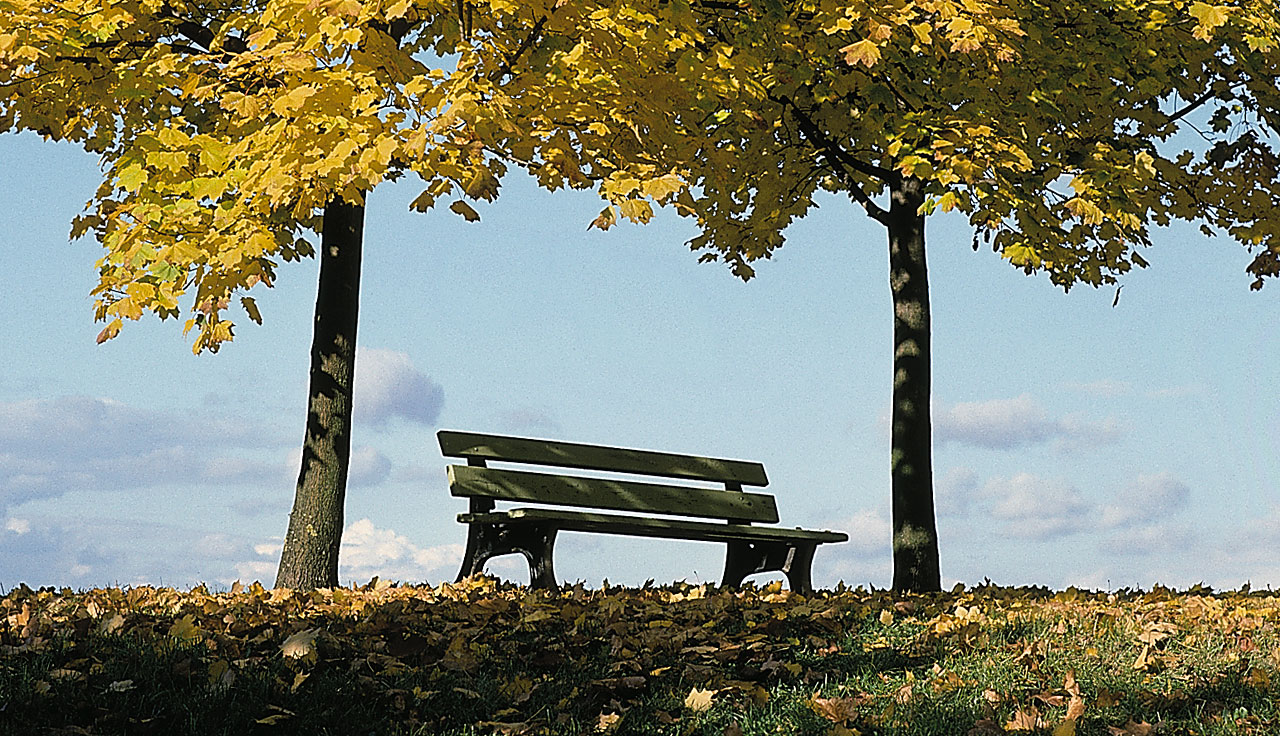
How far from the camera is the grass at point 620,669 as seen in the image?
4539mm

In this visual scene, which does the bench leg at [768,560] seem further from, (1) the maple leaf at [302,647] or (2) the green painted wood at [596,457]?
(1) the maple leaf at [302,647]

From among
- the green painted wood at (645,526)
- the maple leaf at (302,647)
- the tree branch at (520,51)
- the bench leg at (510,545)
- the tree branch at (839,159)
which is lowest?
the maple leaf at (302,647)

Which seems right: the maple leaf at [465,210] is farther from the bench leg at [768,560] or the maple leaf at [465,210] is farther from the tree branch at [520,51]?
the bench leg at [768,560]

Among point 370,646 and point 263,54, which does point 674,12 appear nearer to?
point 263,54

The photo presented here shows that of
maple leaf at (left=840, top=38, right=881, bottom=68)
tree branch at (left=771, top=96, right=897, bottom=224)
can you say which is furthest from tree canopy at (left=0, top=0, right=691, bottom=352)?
tree branch at (left=771, top=96, right=897, bottom=224)

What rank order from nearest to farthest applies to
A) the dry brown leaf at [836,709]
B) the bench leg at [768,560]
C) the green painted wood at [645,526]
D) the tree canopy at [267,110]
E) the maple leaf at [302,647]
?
1. the dry brown leaf at [836,709]
2. the maple leaf at [302,647]
3. the tree canopy at [267,110]
4. the green painted wood at [645,526]
5. the bench leg at [768,560]

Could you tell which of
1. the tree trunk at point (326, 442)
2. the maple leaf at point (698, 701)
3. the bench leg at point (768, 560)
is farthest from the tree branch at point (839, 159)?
the maple leaf at point (698, 701)

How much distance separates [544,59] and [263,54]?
166 cm

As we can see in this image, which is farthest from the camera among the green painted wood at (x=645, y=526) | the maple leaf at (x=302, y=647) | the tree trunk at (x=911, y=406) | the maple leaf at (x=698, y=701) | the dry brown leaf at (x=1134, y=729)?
the tree trunk at (x=911, y=406)

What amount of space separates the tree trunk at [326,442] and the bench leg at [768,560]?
2.94 meters

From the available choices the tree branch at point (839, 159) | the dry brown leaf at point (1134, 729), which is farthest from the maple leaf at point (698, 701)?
the tree branch at point (839, 159)

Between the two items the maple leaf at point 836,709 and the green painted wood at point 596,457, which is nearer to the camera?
the maple leaf at point 836,709

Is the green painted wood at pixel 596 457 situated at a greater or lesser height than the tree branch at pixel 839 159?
lesser

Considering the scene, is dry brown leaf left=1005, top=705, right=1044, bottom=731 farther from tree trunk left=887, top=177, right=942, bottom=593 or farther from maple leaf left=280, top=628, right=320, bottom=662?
tree trunk left=887, top=177, right=942, bottom=593
